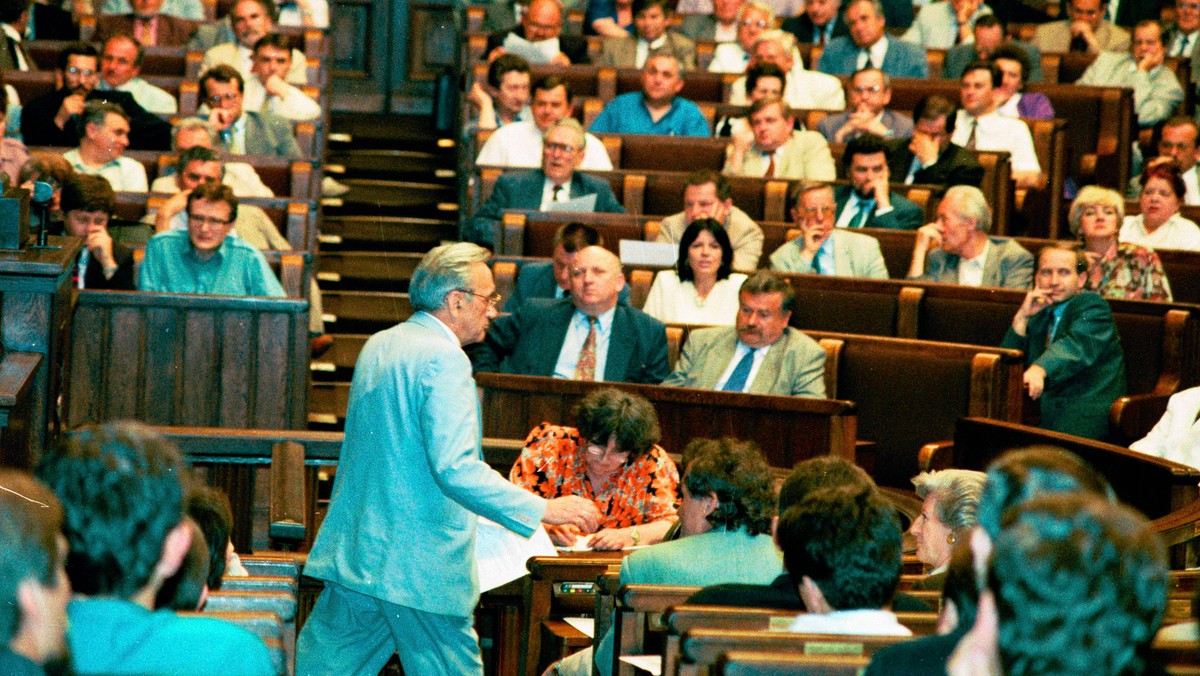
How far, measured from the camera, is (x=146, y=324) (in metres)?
4.45

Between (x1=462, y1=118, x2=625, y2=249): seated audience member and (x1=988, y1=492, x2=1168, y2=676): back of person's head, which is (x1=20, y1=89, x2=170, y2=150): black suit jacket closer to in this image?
(x1=462, y1=118, x2=625, y2=249): seated audience member

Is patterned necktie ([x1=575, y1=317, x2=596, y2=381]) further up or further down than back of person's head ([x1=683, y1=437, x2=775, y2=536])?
further up

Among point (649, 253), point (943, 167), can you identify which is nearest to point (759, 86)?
point (943, 167)

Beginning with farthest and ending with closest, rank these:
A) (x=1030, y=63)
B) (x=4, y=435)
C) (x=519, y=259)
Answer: (x=1030, y=63) < (x=519, y=259) < (x=4, y=435)

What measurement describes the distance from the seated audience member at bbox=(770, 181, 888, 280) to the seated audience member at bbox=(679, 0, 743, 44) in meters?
2.48

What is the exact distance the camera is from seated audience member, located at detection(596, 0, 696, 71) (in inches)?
299

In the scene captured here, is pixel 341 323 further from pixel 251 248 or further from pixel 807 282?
pixel 807 282

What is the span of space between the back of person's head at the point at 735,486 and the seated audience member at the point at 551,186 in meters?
3.17

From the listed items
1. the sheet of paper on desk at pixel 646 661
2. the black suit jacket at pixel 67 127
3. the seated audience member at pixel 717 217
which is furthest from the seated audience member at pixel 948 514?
the black suit jacket at pixel 67 127

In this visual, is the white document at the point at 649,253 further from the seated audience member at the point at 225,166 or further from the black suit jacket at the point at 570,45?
the black suit jacket at the point at 570,45

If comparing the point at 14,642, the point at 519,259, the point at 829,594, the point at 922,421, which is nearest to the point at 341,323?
the point at 519,259

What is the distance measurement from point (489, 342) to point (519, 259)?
41 cm

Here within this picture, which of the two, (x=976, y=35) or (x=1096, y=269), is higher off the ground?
(x=976, y=35)

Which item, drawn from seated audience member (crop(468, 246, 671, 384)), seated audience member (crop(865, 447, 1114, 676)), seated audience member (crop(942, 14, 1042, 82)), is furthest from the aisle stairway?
seated audience member (crop(865, 447, 1114, 676))
